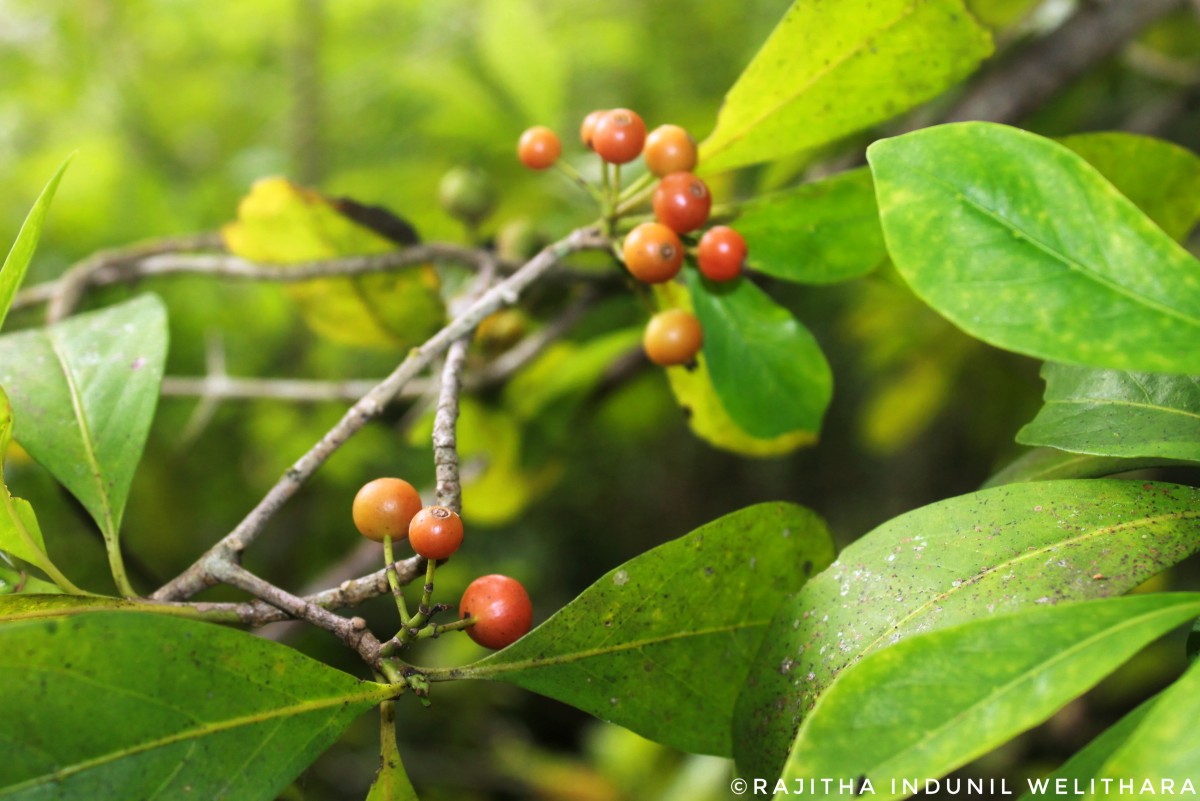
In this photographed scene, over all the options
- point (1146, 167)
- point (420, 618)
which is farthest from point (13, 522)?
point (1146, 167)

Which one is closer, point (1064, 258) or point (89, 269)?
point (1064, 258)

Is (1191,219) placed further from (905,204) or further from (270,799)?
(270,799)

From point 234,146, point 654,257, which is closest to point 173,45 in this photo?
point 234,146

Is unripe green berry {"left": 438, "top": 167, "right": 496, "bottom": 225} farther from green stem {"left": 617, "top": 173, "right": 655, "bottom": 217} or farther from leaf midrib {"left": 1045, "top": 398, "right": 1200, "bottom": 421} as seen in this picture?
leaf midrib {"left": 1045, "top": 398, "right": 1200, "bottom": 421}

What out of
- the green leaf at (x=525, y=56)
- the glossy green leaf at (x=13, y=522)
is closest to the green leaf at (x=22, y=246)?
the glossy green leaf at (x=13, y=522)

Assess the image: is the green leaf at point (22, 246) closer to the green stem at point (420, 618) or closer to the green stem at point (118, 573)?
the green stem at point (118, 573)

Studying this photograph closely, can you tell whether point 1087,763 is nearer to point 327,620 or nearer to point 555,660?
point 555,660
